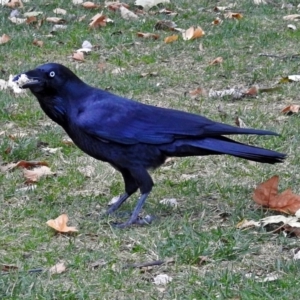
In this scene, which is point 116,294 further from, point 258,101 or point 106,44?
point 106,44

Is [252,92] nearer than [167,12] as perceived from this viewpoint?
Answer: Yes

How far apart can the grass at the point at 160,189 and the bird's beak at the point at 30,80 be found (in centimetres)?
70

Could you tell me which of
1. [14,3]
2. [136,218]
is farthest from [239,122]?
[14,3]

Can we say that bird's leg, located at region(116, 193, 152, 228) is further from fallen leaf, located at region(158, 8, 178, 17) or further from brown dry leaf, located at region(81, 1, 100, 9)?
brown dry leaf, located at region(81, 1, 100, 9)

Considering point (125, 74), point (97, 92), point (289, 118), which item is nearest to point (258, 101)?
point (289, 118)

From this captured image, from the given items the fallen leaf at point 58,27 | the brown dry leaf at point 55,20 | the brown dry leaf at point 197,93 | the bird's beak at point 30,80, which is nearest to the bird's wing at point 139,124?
the bird's beak at point 30,80

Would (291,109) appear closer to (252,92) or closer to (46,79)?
(252,92)

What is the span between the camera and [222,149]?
175 inches

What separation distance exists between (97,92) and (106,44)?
3.92 metres

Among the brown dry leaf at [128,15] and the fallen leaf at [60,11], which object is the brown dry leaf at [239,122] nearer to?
the brown dry leaf at [128,15]

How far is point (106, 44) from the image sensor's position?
28.0 feet

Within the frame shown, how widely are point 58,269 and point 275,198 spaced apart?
1.34 m

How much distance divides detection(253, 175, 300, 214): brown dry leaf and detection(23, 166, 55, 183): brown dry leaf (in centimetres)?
137

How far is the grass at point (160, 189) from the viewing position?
147 inches
